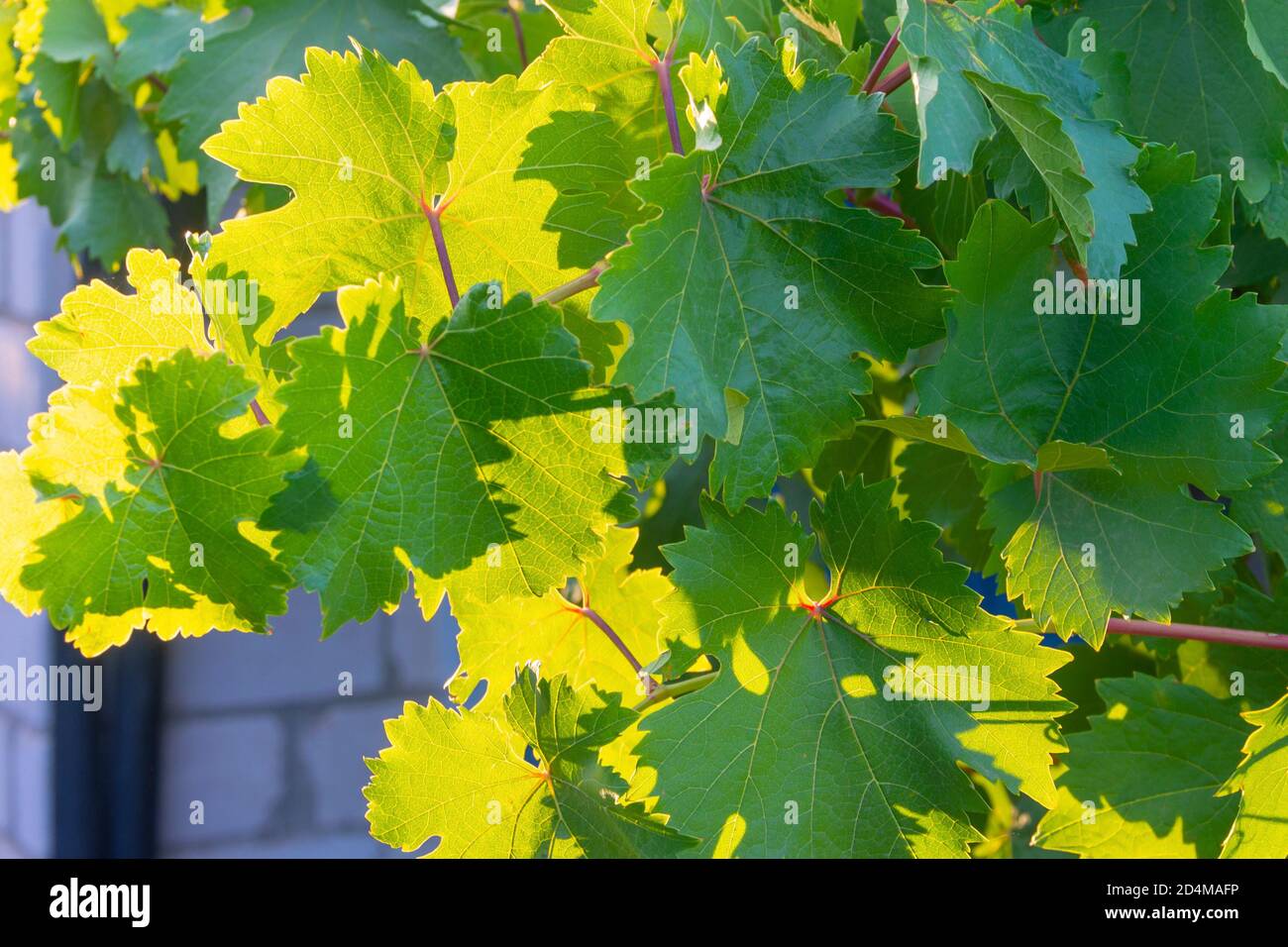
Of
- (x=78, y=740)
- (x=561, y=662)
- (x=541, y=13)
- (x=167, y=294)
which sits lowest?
(x=78, y=740)

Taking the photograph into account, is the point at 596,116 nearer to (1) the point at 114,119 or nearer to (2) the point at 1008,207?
(2) the point at 1008,207

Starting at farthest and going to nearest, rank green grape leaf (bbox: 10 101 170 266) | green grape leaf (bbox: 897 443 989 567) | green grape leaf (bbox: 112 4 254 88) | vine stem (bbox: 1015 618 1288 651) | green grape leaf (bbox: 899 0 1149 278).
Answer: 1. green grape leaf (bbox: 10 101 170 266)
2. green grape leaf (bbox: 112 4 254 88)
3. green grape leaf (bbox: 897 443 989 567)
4. vine stem (bbox: 1015 618 1288 651)
5. green grape leaf (bbox: 899 0 1149 278)

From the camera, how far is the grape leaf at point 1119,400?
20.9 inches

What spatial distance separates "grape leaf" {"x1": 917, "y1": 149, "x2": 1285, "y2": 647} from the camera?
1.74 ft

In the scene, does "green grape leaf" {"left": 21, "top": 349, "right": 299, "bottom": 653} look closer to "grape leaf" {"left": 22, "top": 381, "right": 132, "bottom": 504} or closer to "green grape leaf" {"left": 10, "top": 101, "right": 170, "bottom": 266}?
"grape leaf" {"left": 22, "top": 381, "right": 132, "bottom": 504}

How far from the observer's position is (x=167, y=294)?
0.51 m

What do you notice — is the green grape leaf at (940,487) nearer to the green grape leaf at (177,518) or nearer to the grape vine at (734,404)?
the grape vine at (734,404)

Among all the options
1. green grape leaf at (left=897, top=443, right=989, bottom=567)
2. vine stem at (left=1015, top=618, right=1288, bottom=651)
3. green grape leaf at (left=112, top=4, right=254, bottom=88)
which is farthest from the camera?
green grape leaf at (left=112, top=4, right=254, bottom=88)

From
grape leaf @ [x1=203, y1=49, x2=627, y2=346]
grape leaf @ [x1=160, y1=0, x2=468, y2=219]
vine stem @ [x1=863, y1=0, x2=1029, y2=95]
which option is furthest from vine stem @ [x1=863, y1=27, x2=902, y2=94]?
grape leaf @ [x1=160, y1=0, x2=468, y2=219]

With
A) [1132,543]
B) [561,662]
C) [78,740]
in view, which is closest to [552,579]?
[561,662]

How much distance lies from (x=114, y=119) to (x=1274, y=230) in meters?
0.91

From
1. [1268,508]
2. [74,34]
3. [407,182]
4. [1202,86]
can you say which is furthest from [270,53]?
[1268,508]

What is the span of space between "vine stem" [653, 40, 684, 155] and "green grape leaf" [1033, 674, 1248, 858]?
417 mm

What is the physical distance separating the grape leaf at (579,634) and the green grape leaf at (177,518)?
0.19 metres
